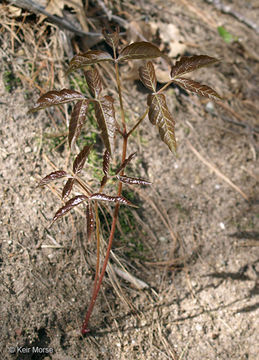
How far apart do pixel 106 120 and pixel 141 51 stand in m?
0.28

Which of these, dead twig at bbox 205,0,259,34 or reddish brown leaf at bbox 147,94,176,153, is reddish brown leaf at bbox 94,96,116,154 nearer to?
reddish brown leaf at bbox 147,94,176,153

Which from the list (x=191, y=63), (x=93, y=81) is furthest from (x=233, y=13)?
(x=93, y=81)

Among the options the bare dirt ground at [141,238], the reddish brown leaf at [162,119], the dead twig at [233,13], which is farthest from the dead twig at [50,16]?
the dead twig at [233,13]

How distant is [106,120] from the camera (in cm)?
128

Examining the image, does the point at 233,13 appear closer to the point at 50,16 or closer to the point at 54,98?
the point at 50,16

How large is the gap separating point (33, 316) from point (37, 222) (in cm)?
50

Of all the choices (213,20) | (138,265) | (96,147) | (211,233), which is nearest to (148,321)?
(138,265)

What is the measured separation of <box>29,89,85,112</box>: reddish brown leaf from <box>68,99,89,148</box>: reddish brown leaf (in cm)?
4

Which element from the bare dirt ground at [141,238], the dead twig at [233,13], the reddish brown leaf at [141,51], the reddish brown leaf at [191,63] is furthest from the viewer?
the dead twig at [233,13]

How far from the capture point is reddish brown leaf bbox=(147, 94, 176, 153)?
1.29 metres

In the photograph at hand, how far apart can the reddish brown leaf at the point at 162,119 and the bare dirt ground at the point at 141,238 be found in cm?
93

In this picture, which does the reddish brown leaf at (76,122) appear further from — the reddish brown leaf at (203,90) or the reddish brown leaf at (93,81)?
the reddish brown leaf at (203,90)

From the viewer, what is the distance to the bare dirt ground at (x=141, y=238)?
1765mm

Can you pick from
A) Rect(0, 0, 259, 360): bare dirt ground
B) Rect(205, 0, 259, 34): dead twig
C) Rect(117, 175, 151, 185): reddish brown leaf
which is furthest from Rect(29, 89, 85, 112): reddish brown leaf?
Rect(205, 0, 259, 34): dead twig
